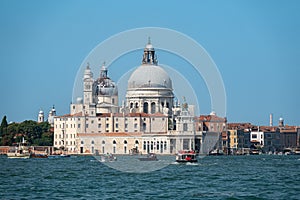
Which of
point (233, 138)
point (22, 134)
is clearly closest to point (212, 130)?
point (233, 138)

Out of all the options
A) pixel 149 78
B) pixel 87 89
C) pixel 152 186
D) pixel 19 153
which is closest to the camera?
pixel 152 186

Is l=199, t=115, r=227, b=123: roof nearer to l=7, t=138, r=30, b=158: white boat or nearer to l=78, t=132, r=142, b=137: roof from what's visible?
l=78, t=132, r=142, b=137: roof

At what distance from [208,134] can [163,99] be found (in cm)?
1055

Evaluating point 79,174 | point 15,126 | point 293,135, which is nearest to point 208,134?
point 15,126

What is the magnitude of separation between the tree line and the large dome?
12718 mm

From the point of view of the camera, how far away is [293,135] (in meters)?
154

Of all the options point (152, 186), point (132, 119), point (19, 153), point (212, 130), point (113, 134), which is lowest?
point (152, 186)

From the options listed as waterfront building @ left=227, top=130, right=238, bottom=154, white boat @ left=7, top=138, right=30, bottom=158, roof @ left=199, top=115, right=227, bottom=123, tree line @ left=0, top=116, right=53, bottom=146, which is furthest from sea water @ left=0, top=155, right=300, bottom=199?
waterfront building @ left=227, top=130, right=238, bottom=154

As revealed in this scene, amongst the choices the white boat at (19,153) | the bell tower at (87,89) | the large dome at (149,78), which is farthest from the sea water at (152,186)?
the large dome at (149,78)

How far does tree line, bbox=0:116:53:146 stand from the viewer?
401ft

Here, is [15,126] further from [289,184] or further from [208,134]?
[289,184]

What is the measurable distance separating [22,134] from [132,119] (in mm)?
13809

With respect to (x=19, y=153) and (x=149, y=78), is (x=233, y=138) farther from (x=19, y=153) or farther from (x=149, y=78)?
(x=19, y=153)

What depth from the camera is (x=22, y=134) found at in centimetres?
12262
